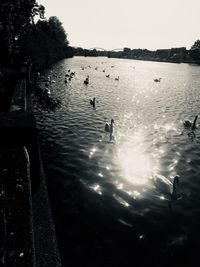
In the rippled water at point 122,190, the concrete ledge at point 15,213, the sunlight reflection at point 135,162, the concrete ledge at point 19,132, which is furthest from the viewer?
the sunlight reflection at point 135,162

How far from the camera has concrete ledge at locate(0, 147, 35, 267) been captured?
2732 millimetres

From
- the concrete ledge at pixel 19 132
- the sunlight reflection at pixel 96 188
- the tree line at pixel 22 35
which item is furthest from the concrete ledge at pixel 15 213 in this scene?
the tree line at pixel 22 35

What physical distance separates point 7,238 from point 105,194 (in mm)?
10068

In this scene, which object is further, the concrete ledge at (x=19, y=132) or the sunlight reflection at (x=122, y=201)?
the sunlight reflection at (x=122, y=201)

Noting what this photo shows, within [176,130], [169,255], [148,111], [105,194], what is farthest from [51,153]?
[148,111]

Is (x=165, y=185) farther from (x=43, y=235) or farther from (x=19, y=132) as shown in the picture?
(x=19, y=132)

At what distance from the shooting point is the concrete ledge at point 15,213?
2732 mm

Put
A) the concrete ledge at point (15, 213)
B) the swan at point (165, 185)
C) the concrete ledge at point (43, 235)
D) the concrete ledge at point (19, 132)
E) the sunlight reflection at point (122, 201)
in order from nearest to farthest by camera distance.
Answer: the concrete ledge at point (15, 213), the concrete ledge at point (43, 235), the concrete ledge at point (19, 132), the sunlight reflection at point (122, 201), the swan at point (165, 185)

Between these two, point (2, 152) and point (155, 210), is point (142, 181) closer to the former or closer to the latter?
point (155, 210)

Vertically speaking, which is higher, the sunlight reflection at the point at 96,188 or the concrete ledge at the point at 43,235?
the concrete ledge at the point at 43,235

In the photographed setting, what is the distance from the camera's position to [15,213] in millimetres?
3039

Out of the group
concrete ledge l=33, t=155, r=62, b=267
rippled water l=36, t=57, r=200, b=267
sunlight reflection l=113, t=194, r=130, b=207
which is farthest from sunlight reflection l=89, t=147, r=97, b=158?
concrete ledge l=33, t=155, r=62, b=267

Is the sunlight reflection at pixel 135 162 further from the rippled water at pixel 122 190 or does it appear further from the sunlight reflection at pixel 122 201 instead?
the sunlight reflection at pixel 122 201

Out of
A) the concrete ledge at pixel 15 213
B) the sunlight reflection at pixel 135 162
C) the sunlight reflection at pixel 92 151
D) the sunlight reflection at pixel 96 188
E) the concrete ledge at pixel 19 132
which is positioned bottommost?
the sunlight reflection at pixel 135 162
